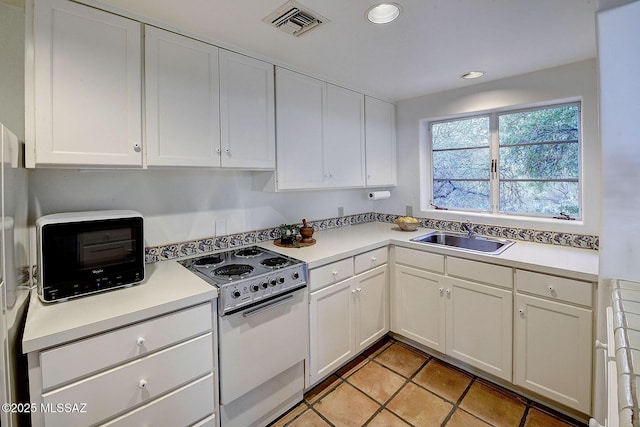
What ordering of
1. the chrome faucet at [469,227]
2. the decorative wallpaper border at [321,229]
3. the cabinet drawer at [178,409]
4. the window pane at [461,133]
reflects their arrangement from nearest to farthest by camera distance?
the cabinet drawer at [178,409]
the decorative wallpaper border at [321,229]
the chrome faucet at [469,227]
the window pane at [461,133]

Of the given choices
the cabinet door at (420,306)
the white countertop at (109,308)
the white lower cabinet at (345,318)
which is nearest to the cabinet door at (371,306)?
the white lower cabinet at (345,318)

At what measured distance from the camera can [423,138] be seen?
3.15 metres

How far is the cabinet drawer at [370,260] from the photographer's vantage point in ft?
7.53

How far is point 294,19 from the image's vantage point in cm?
157

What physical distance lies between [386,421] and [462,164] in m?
2.33

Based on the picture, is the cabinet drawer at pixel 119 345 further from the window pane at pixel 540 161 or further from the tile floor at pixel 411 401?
the window pane at pixel 540 161

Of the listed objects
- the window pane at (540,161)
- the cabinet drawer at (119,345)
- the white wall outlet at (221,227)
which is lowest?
the cabinet drawer at (119,345)

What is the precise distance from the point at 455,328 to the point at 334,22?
2.23 metres

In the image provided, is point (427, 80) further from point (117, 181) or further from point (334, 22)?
point (117, 181)

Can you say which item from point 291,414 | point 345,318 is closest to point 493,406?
point 345,318

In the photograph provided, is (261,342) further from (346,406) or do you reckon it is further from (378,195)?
(378,195)

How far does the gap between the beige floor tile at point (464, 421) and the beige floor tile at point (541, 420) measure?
28cm

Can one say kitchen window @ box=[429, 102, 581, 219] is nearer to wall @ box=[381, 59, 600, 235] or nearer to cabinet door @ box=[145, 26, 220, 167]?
wall @ box=[381, 59, 600, 235]

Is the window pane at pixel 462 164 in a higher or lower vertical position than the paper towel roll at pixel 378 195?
higher
